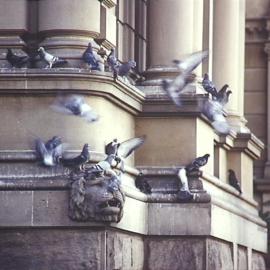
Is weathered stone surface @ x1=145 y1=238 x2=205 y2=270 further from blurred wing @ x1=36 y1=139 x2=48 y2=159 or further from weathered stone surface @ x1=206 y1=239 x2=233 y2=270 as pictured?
blurred wing @ x1=36 y1=139 x2=48 y2=159

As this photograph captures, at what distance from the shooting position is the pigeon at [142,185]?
31812 millimetres

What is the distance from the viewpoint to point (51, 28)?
3012 cm

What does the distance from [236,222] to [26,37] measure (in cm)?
745

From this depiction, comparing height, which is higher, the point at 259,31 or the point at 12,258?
the point at 259,31

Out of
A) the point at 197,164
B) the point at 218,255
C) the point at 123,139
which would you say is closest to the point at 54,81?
the point at 123,139

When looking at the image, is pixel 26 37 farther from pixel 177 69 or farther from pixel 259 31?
pixel 259 31

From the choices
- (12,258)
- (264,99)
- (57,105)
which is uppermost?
(264,99)

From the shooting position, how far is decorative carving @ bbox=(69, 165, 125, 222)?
28672mm

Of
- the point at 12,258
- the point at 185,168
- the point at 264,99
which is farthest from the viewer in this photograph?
the point at 264,99

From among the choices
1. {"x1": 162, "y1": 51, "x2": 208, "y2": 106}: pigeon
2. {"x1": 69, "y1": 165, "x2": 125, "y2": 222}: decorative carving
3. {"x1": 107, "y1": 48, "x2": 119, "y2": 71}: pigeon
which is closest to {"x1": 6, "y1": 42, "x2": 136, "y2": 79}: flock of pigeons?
{"x1": 107, "y1": 48, "x2": 119, "y2": 71}: pigeon

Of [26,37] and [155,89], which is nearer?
[26,37]

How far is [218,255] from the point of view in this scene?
3344 centimetres

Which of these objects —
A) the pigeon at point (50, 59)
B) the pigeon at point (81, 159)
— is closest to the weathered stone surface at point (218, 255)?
the pigeon at point (81, 159)

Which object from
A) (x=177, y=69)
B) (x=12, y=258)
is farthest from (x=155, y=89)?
(x=12, y=258)
